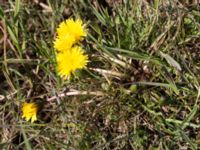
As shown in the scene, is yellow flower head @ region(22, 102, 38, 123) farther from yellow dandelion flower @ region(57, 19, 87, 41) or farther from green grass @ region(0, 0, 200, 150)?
yellow dandelion flower @ region(57, 19, 87, 41)

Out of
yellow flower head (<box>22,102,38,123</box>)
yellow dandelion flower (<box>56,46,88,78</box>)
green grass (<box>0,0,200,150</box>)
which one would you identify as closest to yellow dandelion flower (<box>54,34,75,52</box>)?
yellow dandelion flower (<box>56,46,88,78</box>)

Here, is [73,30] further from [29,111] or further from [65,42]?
[29,111]

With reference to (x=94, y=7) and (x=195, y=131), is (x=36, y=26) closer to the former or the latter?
(x=94, y=7)

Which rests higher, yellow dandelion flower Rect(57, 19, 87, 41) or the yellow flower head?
yellow dandelion flower Rect(57, 19, 87, 41)

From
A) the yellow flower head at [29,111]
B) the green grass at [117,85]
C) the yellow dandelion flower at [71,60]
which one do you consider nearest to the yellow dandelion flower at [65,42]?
the yellow dandelion flower at [71,60]

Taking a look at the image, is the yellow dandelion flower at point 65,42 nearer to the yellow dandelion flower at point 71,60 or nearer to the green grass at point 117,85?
the yellow dandelion flower at point 71,60

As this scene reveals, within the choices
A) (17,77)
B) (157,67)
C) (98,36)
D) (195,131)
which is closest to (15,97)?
(17,77)
